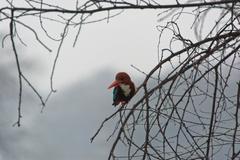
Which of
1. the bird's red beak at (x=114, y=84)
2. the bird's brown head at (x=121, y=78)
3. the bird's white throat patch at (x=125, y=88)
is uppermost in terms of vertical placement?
the bird's brown head at (x=121, y=78)

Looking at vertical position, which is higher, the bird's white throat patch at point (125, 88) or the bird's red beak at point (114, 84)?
the bird's red beak at point (114, 84)

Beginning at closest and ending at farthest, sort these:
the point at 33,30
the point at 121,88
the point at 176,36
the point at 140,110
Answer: the point at 33,30, the point at 140,110, the point at 176,36, the point at 121,88

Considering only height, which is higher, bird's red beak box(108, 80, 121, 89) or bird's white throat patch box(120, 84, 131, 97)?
bird's red beak box(108, 80, 121, 89)

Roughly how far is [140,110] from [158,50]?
0.30 metres

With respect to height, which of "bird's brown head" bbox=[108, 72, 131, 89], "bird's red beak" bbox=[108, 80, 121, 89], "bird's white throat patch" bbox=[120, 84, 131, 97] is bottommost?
"bird's white throat patch" bbox=[120, 84, 131, 97]

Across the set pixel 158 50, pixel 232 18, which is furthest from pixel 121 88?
pixel 232 18

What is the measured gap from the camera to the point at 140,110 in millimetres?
2303

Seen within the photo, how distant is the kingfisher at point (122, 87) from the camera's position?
2.85m

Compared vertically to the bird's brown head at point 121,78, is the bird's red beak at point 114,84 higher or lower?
lower

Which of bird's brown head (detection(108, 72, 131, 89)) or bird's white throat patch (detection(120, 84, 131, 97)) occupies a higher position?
bird's brown head (detection(108, 72, 131, 89))

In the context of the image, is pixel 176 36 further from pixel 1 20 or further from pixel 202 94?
pixel 1 20

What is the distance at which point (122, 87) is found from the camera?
292 centimetres

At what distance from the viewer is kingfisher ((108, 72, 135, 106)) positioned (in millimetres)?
2848

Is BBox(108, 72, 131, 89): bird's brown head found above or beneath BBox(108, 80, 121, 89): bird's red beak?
above
